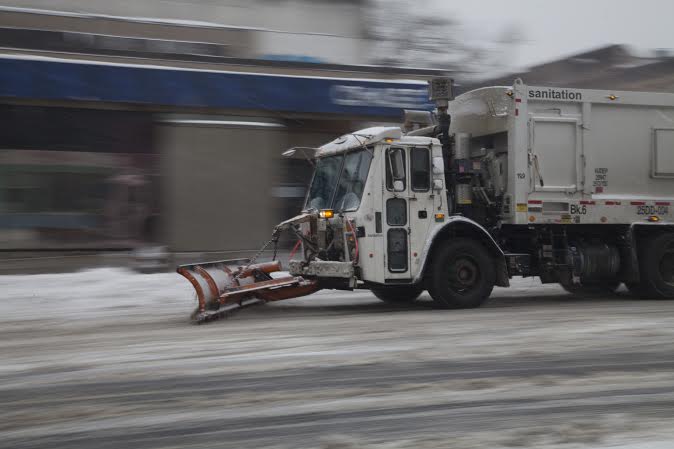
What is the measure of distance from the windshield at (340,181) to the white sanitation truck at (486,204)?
1.0 inches

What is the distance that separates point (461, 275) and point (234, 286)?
3.18m

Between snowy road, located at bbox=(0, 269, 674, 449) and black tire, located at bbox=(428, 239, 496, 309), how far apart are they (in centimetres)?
43

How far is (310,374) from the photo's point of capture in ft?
18.9

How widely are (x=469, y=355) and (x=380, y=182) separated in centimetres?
348

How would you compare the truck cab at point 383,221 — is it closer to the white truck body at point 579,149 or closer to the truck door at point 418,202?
the truck door at point 418,202

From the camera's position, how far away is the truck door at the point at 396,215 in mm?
9422

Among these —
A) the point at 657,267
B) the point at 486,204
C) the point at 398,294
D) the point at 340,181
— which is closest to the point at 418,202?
the point at 340,181

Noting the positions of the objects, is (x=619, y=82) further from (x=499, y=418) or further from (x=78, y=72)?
(x=499, y=418)

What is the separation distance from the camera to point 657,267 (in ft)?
36.1

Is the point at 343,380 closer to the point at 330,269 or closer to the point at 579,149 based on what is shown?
the point at 330,269

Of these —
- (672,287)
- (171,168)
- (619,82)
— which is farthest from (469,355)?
(619,82)

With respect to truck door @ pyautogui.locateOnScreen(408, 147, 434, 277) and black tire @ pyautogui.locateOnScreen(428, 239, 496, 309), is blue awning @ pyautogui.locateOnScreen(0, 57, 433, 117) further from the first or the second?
black tire @ pyautogui.locateOnScreen(428, 239, 496, 309)

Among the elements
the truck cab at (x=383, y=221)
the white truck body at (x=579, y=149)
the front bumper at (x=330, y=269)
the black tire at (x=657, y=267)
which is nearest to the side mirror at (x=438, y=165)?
the truck cab at (x=383, y=221)

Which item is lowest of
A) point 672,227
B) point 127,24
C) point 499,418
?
point 499,418
